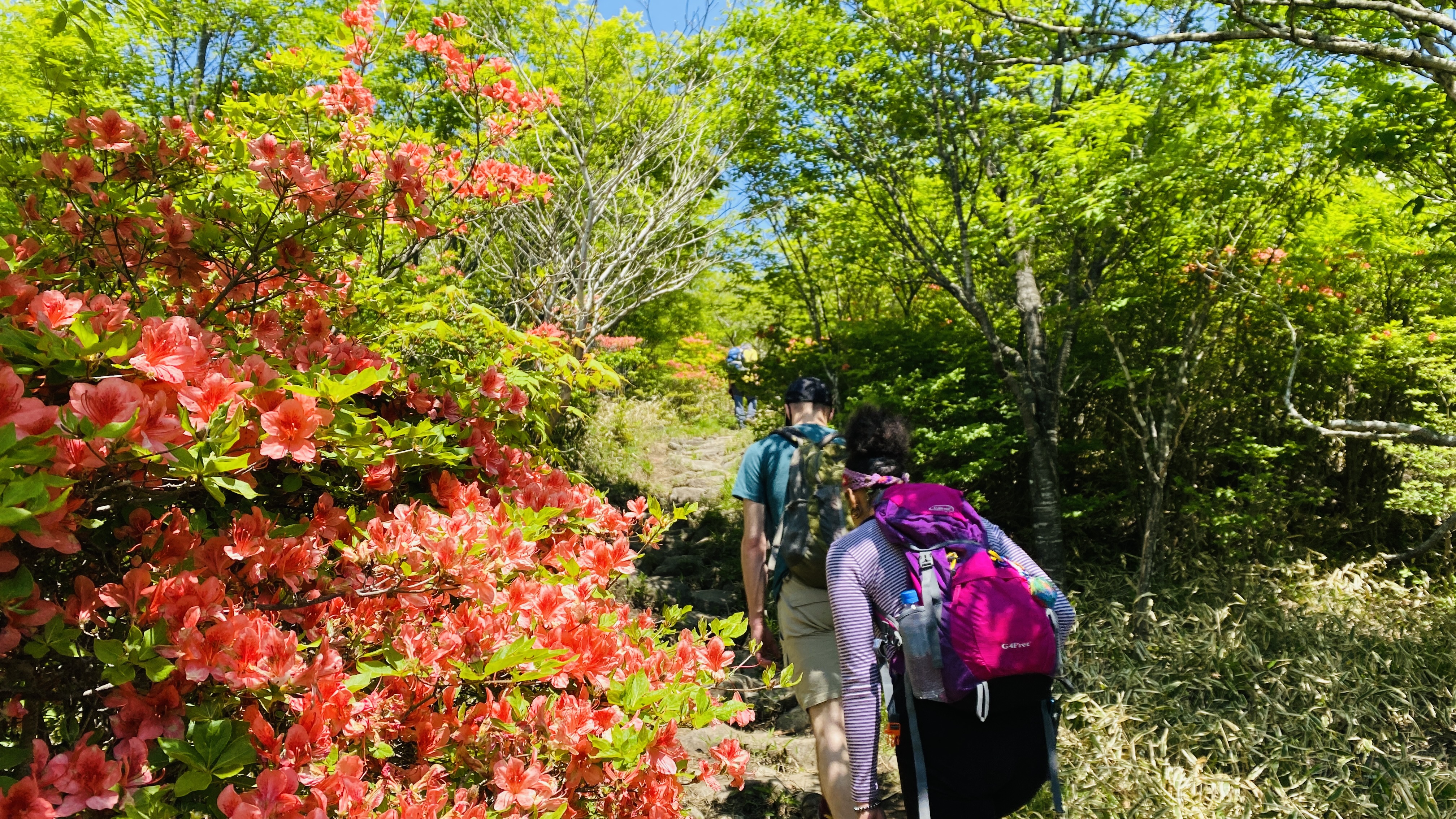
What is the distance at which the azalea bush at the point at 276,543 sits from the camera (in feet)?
3.38

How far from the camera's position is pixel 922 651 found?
1941 millimetres

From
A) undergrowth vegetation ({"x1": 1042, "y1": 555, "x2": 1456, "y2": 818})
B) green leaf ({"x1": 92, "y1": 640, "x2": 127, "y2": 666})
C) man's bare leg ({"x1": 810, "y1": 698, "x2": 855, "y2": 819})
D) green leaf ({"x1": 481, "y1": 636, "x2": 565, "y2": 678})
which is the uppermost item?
green leaf ({"x1": 92, "y1": 640, "x2": 127, "y2": 666})

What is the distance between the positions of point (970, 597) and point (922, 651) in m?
0.18

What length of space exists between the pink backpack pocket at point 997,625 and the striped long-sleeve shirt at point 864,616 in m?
0.13

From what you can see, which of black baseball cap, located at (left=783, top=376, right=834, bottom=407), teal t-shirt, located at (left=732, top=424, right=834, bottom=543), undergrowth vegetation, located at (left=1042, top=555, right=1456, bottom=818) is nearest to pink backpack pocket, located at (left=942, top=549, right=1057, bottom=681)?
teal t-shirt, located at (left=732, top=424, right=834, bottom=543)

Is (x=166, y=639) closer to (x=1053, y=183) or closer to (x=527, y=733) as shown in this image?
(x=527, y=733)

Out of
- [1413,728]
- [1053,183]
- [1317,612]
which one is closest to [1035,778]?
[1413,728]

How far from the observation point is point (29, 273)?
55.0 inches

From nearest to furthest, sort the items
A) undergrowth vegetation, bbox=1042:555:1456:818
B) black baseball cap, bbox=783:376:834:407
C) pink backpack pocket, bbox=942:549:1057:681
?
1. pink backpack pocket, bbox=942:549:1057:681
2. black baseball cap, bbox=783:376:834:407
3. undergrowth vegetation, bbox=1042:555:1456:818

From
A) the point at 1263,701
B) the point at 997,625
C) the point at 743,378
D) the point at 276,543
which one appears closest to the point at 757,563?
the point at 997,625

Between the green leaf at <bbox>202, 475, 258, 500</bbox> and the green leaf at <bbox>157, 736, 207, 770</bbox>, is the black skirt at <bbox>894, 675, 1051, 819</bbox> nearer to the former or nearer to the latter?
the green leaf at <bbox>157, 736, 207, 770</bbox>

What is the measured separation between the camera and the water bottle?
1.92 metres

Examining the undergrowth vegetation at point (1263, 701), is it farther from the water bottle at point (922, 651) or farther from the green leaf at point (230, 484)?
the green leaf at point (230, 484)

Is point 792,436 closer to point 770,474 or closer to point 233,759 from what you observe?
point 770,474
